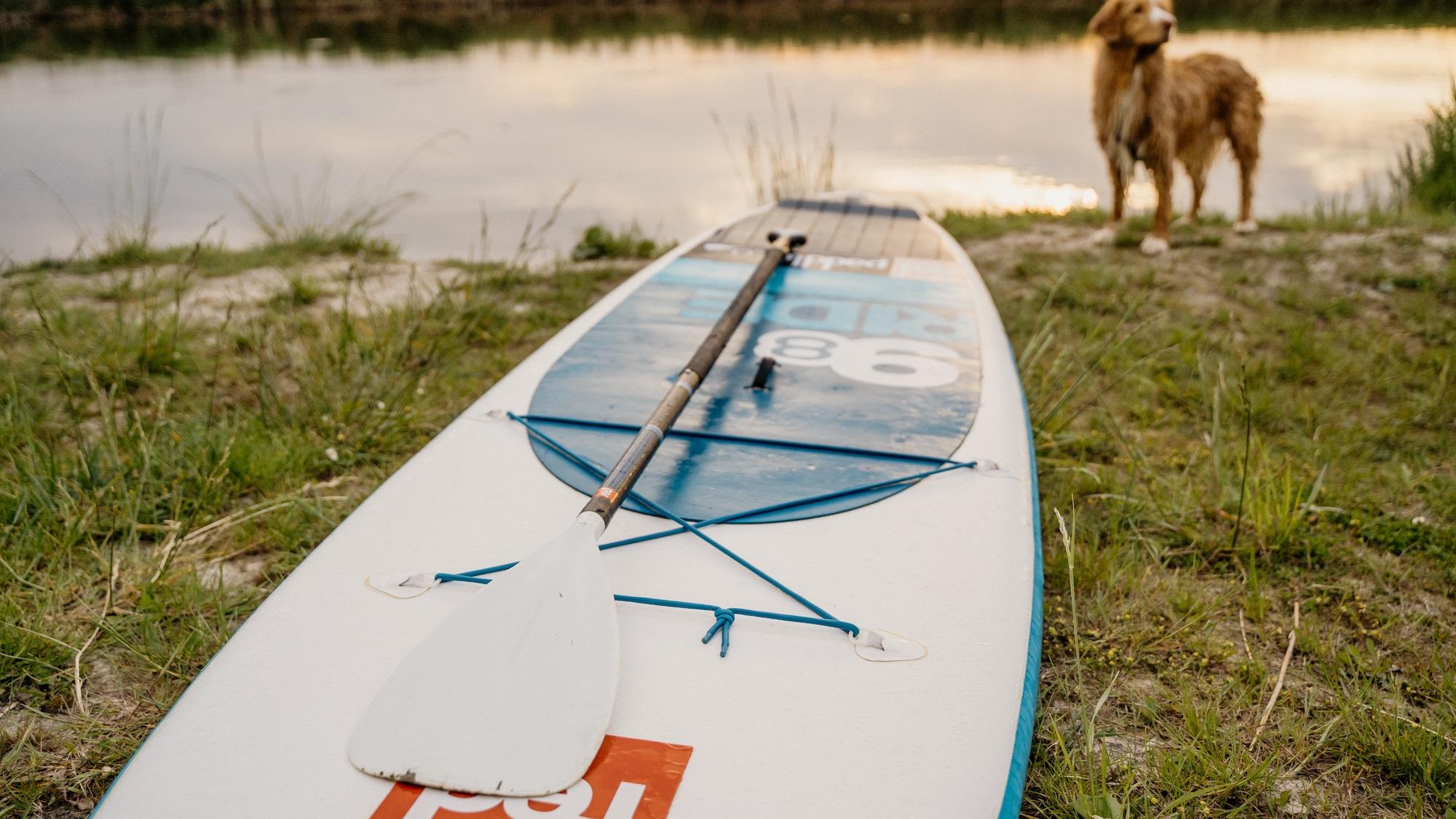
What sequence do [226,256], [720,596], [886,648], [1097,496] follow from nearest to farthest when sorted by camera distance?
[886,648], [720,596], [1097,496], [226,256]

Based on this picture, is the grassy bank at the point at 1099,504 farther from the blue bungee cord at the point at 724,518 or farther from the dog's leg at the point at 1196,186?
the dog's leg at the point at 1196,186

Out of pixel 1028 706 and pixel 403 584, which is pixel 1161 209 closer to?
pixel 1028 706

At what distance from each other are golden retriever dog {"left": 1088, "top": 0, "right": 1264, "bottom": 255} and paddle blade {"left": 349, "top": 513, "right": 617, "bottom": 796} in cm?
334

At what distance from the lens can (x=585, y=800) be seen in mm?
1205

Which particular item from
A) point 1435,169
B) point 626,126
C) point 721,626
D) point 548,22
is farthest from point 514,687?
point 548,22

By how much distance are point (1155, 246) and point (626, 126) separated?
17.8 feet

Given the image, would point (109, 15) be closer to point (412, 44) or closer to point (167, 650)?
point (412, 44)

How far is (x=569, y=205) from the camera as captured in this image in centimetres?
620

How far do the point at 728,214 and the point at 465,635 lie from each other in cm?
478

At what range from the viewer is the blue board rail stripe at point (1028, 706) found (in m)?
1.24

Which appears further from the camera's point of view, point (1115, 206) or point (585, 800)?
point (1115, 206)

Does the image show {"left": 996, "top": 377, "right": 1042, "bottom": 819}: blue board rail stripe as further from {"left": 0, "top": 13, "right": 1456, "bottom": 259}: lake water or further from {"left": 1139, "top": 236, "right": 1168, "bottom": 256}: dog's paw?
{"left": 0, "top": 13, "right": 1456, "bottom": 259}: lake water

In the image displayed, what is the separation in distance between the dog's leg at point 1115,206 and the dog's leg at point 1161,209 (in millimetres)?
149

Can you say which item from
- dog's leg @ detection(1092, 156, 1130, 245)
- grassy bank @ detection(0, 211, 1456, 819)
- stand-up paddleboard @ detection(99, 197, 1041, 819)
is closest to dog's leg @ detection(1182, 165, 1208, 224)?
dog's leg @ detection(1092, 156, 1130, 245)
